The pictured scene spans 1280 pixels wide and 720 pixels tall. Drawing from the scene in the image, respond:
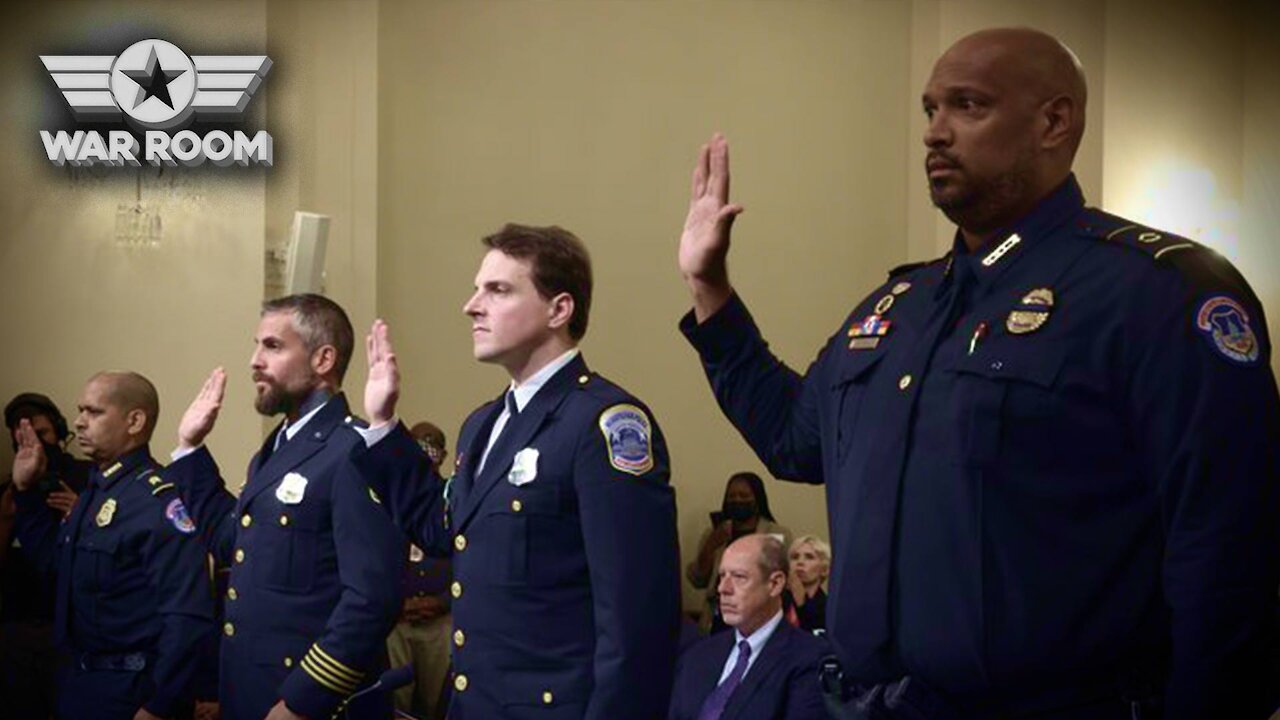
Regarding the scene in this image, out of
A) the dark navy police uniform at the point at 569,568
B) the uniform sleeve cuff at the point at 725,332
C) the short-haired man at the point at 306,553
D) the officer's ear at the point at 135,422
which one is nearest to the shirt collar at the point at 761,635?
the short-haired man at the point at 306,553

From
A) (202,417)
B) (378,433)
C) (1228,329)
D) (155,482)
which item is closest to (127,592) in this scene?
(155,482)

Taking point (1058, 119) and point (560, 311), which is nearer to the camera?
point (1058, 119)

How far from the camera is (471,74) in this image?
7672 millimetres

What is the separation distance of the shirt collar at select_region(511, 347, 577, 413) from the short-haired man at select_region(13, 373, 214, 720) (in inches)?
64.7

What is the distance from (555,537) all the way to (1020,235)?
3.51ft

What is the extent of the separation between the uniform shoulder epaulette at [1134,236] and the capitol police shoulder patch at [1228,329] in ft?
0.26

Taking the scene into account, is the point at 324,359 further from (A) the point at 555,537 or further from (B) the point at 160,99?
(B) the point at 160,99

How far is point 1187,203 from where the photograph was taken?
7238 millimetres

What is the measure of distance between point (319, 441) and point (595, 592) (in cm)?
122

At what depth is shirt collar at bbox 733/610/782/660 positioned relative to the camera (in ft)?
14.4

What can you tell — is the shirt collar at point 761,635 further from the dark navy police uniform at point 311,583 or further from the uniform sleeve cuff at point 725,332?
the uniform sleeve cuff at point 725,332

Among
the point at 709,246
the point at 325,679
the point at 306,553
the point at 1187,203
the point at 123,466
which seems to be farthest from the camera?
the point at 1187,203

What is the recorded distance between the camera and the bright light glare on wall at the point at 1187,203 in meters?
7.13

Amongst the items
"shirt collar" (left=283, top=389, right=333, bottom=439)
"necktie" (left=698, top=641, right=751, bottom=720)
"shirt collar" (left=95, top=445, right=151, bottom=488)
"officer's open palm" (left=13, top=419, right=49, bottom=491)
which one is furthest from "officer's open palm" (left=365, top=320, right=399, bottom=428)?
"officer's open palm" (left=13, top=419, right=49, bottom=491)
